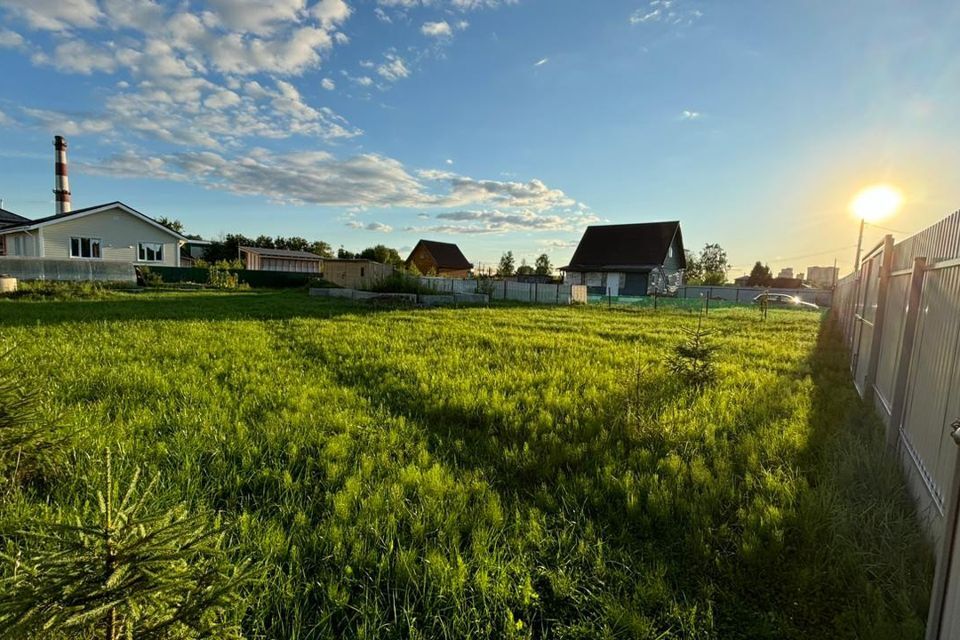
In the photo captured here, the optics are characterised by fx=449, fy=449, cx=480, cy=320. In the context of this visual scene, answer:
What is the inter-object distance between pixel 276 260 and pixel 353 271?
2370cm

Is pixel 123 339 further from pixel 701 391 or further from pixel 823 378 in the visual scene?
pixel 823 378

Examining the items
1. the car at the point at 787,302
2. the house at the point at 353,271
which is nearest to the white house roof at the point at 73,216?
the house at the point at 353,271

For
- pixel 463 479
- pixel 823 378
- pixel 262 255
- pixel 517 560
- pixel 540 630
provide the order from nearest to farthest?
pixel 540 630
pixel 517 560
pixel 463 479
pixel 823 378
pixel 262 255

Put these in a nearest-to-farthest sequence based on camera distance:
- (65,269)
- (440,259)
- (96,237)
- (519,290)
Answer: (65,269) < (519,290) < (96,237) < (440,259)

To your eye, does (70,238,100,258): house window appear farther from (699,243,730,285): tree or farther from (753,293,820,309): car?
(699,243,730,285): tree

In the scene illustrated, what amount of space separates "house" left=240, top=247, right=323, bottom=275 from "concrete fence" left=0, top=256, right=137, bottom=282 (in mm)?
25456

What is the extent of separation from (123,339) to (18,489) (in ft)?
21.9

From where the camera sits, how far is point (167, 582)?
Result: 135 cm

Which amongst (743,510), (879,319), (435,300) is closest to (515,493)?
(743,510)

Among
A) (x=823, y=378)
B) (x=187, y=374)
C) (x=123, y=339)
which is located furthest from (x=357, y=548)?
(x=123, y=339)

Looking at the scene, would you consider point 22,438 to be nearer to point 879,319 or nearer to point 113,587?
point 113,587

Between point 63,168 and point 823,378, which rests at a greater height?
point 63,168

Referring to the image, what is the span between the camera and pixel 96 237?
1056 inches

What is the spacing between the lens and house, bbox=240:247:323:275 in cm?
5081
